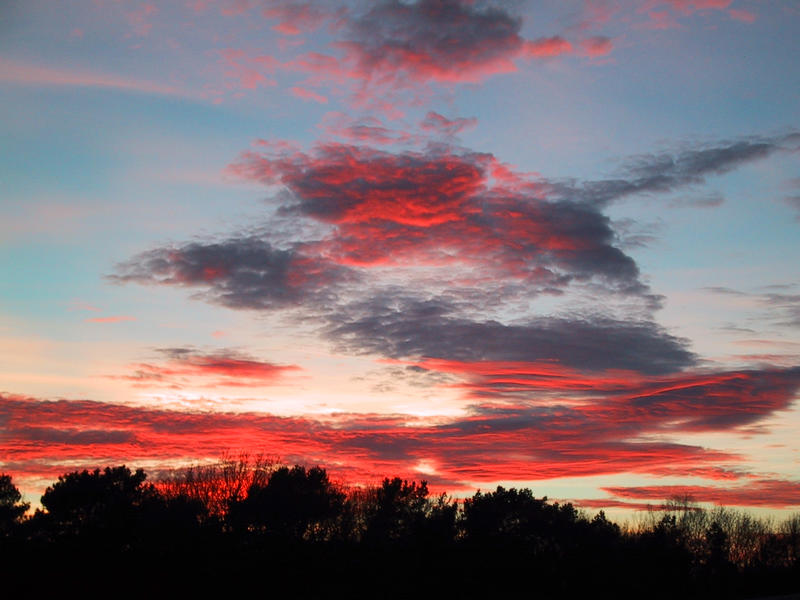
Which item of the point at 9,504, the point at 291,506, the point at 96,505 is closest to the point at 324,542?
the point at 291,506

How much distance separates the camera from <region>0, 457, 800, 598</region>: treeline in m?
49.0

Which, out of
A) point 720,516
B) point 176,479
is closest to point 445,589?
point 176,479

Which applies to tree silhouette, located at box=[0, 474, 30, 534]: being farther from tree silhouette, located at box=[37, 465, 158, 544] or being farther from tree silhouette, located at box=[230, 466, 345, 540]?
tree silhouette, located at box=[230, 466, 345, 540]

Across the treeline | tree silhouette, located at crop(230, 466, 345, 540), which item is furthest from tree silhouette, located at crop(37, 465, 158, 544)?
tree silhouette, located at crop(230, 466, 345, 540)

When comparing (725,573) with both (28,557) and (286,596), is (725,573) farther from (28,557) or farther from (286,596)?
(28,557)

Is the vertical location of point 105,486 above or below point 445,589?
above

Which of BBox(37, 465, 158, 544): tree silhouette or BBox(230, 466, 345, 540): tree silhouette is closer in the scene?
BBox(37, 465, 158, 544): tree silhouette

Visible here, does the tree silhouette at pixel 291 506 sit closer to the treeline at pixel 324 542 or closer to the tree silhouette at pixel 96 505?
the treeline at pixel 324 542

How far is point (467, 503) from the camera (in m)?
62.5

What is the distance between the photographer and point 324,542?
54969mm

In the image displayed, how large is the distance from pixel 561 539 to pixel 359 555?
62.4 feet

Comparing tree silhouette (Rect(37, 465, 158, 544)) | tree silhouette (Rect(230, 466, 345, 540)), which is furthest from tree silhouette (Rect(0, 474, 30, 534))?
tree silhouette (Rect(230, 466, 345, 540))

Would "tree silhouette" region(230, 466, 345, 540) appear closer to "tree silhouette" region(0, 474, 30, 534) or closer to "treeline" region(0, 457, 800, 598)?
"treeline" region(0, 457, 800, 598)

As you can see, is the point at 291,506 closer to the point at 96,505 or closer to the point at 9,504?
the point at 96,505
